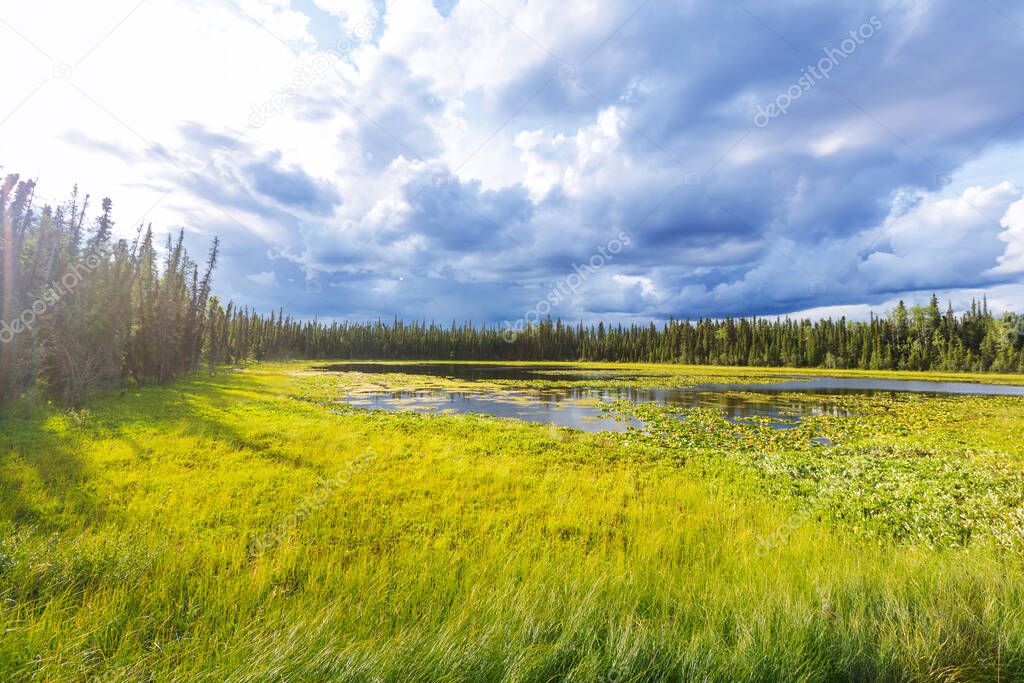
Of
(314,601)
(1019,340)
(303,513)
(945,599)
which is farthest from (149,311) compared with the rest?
(1019,340)

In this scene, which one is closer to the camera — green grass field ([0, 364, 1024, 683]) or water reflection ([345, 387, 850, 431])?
green grass field ([0, 364, 1024, 683])

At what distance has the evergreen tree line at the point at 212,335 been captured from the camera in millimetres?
23797

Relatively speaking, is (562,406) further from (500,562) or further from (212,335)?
(212,335)

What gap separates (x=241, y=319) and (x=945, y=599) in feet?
382

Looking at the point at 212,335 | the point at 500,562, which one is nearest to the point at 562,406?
the point at 500,562

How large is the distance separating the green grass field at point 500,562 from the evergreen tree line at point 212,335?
1397 cm

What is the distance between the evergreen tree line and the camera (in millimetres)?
23797

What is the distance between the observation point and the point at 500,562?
242 inches

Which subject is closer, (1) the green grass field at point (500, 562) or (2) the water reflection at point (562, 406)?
(1) the green grass field at point (500, 562)

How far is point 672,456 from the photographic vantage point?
1476 cm

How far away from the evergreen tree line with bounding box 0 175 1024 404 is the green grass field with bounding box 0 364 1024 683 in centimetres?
1397

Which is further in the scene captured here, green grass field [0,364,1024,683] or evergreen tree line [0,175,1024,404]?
evergreen tree line [0,175,1024,404]

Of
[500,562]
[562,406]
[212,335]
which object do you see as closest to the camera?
→ [500,562]

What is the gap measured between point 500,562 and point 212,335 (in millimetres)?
Answer: 69857
